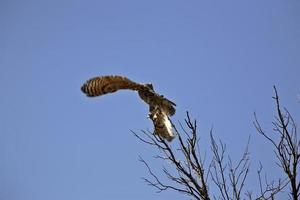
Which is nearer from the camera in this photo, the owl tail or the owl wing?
the owl tail

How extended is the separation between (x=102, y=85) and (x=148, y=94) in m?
0.58

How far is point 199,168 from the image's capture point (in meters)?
3.91

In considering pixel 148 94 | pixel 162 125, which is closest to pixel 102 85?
pixel 148 94

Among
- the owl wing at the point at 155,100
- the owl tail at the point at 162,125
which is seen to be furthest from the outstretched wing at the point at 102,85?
the owl tail at the point at 162,125

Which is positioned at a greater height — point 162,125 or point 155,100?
point 155,100

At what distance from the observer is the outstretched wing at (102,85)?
13.1ft

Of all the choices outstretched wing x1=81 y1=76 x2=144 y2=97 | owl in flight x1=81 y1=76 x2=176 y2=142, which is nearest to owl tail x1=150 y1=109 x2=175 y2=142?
owl in flight x1=81 y1=76 x2=176 y2=142

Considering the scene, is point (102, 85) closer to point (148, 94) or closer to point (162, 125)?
point (148, 94)

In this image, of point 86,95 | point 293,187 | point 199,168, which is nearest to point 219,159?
point 199,168

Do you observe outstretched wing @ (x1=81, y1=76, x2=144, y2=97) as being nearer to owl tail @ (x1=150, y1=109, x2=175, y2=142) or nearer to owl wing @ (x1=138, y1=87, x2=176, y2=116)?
owl wing @ (x1=138, y1=87, x2=176, y2=116)

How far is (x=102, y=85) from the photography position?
4008 mm

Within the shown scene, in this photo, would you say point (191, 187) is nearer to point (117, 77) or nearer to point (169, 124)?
point (169, 124)

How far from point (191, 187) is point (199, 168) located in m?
0.22

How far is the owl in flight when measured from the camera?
4.00 m
